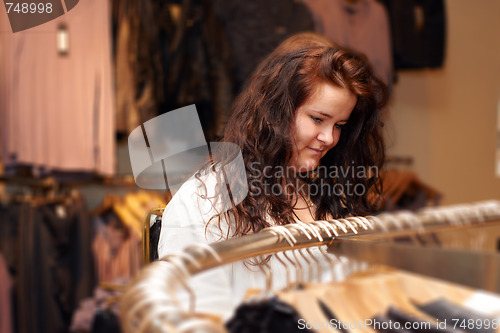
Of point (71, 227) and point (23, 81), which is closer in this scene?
point (23, 81)

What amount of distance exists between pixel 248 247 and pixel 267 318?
5 cm

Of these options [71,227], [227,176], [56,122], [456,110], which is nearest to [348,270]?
[227,176]

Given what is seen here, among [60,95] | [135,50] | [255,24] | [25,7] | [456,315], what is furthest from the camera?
[255,24]

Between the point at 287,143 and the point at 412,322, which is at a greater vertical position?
the point at 287,143

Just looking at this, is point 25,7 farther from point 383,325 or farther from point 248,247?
point 383,325

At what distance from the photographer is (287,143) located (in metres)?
0.50

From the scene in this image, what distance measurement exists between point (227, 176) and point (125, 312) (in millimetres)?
243

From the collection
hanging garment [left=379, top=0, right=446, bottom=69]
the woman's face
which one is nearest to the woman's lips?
the woman's face

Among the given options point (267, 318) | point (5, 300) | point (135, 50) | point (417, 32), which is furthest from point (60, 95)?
point (417, 32)

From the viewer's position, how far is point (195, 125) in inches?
21.2

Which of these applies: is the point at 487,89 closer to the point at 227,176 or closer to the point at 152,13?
the point at 227,176

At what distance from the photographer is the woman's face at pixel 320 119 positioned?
49 centimetres

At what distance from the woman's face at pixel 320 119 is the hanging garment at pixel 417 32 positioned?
52 cm

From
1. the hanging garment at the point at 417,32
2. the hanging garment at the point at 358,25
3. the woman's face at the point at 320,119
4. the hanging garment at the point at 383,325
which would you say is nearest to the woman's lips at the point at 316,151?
the woman's face at the point at 320,119
